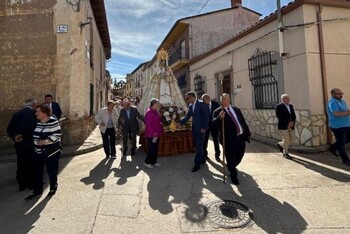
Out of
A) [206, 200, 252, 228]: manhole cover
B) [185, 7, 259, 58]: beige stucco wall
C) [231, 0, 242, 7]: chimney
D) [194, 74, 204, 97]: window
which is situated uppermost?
[231, 0, 242, 7]: chimney

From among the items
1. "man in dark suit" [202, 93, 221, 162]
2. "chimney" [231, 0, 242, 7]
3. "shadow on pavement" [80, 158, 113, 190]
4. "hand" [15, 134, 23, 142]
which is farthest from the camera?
"chimney" [231, 0, 242, 7]

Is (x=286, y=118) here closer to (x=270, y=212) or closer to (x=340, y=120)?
(x=340, y=120)

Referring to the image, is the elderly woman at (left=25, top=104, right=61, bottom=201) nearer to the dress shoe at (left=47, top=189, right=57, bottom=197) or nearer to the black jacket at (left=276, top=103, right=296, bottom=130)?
the dress shoe at (left=47, top=189, right=57, bottom=197)

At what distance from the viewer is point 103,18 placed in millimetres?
13672

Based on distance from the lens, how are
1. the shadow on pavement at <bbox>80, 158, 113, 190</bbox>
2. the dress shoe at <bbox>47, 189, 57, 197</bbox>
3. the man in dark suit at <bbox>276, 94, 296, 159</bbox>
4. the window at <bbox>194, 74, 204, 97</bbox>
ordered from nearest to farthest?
the dress shoe at <bbox>47, 189, 57, 197</bbox> → the shadow on pavement at <bbox>80, 158, 113, 190</bbox> → the man in dark suit at <bbox>276, 94, 296, 159</bbox> → the window at <bbox>194, 74, 204, 97</bbox>

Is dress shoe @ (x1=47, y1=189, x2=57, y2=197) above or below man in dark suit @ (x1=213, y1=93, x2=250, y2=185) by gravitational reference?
below

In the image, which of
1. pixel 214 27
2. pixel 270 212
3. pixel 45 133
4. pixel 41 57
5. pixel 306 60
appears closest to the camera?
pixel 270 212

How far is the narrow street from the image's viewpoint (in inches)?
127

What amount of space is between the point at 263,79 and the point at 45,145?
7.06 m

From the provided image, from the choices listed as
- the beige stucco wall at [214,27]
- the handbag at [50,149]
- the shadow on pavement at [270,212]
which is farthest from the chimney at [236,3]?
the handbag at [50,149]

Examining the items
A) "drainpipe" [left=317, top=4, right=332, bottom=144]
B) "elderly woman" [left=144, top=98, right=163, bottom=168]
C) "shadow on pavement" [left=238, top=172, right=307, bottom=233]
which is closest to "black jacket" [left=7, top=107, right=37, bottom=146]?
"elderly woman" [left=144, top=98, right=163, bottom=168]

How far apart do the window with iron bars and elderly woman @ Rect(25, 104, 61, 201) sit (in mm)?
6618

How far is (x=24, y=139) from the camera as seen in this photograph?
4805mm

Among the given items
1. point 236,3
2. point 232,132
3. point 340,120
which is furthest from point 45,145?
point 236,3
